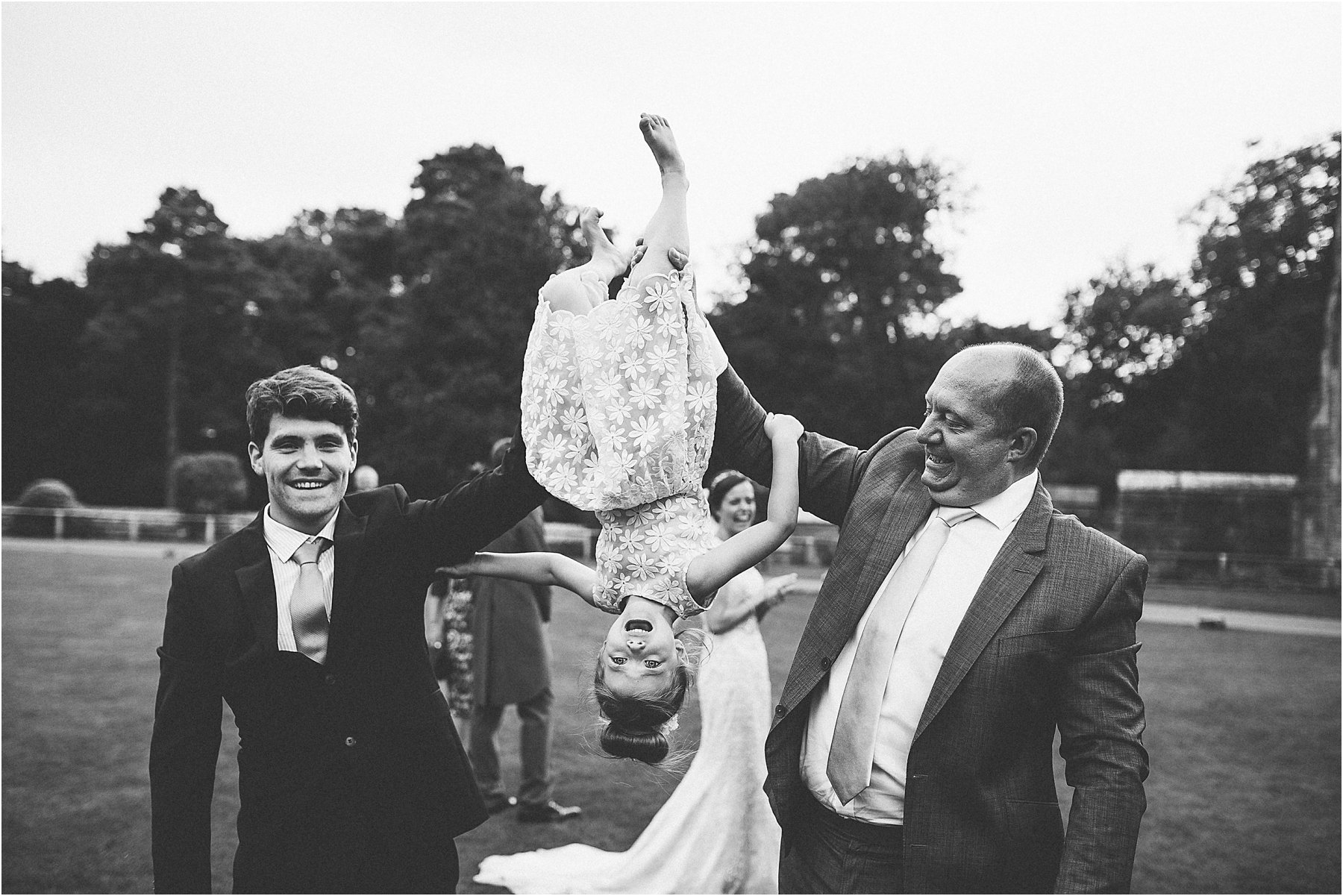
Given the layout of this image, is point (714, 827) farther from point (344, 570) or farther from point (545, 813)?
point (344, 570)

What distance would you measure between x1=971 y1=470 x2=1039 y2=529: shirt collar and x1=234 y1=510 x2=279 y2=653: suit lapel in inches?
79.5

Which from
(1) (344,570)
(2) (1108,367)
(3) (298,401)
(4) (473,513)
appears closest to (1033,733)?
(4) (473,513)

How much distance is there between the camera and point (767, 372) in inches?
1112

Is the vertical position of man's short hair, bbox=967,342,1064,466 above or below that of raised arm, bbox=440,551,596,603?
above

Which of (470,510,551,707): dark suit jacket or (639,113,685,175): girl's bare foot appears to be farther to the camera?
(470,510,551,707): dark suit jacket

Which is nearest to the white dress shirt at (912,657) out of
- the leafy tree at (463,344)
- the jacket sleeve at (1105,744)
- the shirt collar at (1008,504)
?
the shirt collar at (1008,504)

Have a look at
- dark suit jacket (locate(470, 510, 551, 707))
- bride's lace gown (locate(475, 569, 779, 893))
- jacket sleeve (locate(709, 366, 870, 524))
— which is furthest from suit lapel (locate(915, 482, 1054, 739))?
dark suit jacket (locate(470, 510, 551, 707))

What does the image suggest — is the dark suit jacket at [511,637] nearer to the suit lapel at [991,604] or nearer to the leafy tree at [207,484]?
the suit lapel at [991,604]

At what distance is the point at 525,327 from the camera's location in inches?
1093

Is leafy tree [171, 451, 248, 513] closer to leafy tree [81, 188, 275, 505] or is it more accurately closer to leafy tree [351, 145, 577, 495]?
leafy tree [351, 145, 577, 495]

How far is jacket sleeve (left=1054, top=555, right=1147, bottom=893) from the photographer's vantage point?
2.42 metres

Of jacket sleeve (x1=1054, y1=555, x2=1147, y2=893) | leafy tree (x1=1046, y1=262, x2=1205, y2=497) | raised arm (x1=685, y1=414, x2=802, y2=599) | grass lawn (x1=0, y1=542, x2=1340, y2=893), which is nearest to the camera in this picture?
jacket sleeve (x1=1054, y1=555, x2=1147, y2=893)

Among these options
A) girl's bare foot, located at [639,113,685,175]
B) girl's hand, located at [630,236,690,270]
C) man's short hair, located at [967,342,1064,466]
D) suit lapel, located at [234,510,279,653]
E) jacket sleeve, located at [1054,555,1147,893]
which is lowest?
jacket sleeve, located at [1054,555,1147,893]

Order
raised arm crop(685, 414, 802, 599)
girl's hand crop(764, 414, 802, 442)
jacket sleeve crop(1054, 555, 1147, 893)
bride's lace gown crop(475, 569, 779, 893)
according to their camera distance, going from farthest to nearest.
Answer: bride's lace gown crop(475, 569, 779, 893) → girl's hand crop(764, 414, 802, 442) → raised arm crop(685, 414, 802, 599) → jacket sleeve crop(1054, 555, 1147, 893)
